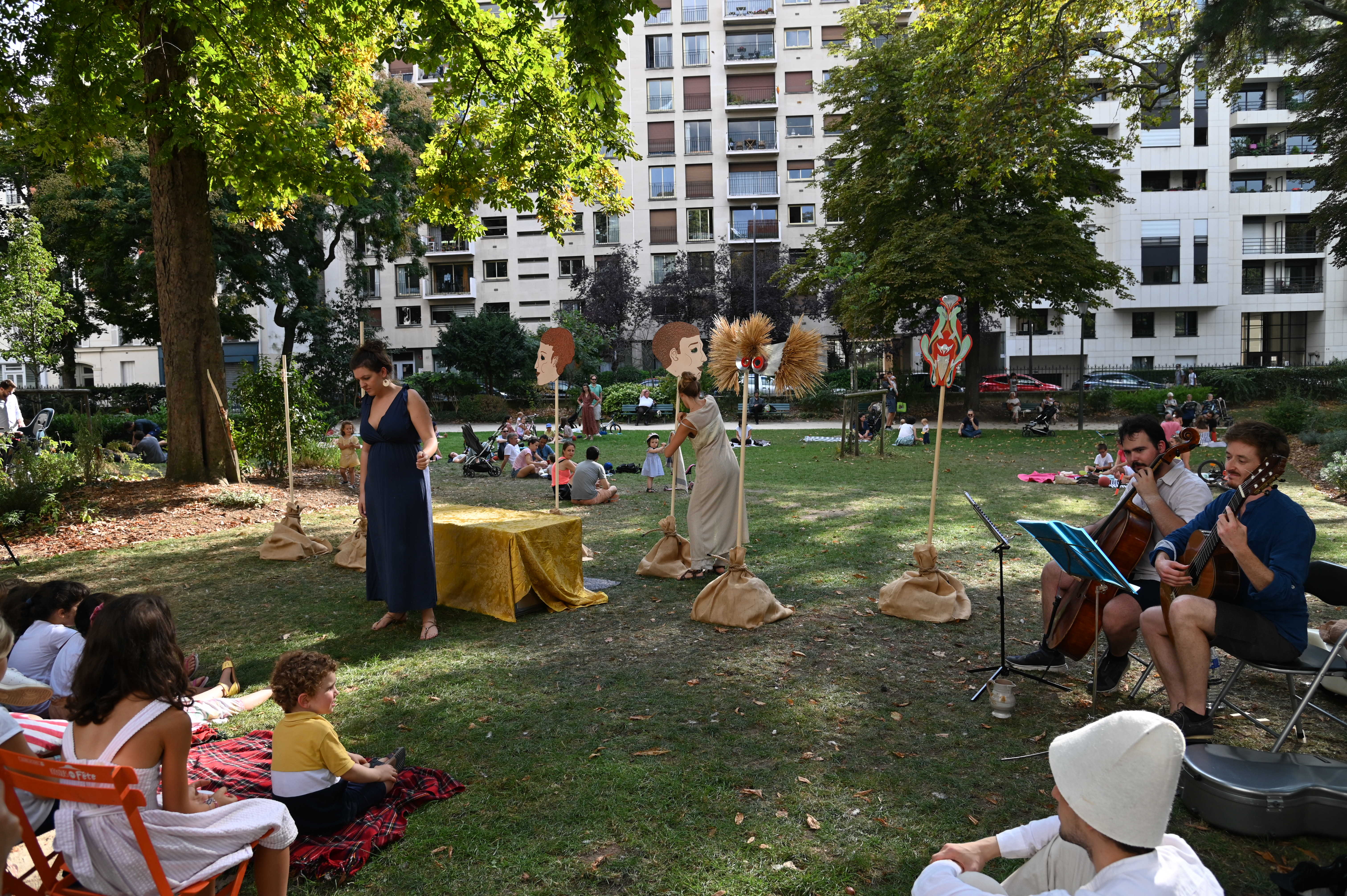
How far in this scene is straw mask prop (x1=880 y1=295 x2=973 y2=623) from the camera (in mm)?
6289

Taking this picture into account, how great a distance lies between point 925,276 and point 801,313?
20573 millimetres

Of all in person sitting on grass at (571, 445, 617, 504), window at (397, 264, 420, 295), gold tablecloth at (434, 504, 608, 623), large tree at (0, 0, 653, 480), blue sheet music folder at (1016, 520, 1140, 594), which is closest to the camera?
blue sheet music folder at (1016, 520, 1140, 594)

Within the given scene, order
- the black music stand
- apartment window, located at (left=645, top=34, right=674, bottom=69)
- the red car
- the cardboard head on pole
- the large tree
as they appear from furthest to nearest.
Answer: apartment window, located at (left=645, top=34, right=674, bottom=69), the red car, the large tree, the cardboard head on pole, the black music stand

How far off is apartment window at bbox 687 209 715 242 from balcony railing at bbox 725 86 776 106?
6.56m

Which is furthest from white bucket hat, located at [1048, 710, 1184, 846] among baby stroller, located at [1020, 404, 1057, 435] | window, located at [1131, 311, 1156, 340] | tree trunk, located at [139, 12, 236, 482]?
window, located at [1131, 311, 1156, 340]

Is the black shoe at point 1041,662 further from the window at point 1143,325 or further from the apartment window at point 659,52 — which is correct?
the apartment window at point 659,52

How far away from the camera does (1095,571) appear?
401cm

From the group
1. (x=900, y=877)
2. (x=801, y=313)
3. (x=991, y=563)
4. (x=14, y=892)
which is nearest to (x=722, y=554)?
(x=991, y=563)

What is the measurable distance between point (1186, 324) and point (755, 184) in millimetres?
25332

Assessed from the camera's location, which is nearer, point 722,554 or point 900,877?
point 900,877

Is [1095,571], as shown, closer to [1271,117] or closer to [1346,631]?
[1346,631]

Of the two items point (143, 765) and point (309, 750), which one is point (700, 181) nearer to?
point (309, 750)

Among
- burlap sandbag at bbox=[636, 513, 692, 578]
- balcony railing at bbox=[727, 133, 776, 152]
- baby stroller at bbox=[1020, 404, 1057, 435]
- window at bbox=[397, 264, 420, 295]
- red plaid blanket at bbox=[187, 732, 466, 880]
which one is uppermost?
balcony railing at bbox=[727, 133, 776, 152]

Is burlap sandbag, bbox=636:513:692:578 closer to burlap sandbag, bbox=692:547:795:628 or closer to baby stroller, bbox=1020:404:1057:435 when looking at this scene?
burlap sandbag, bbox=692:547:795:628
